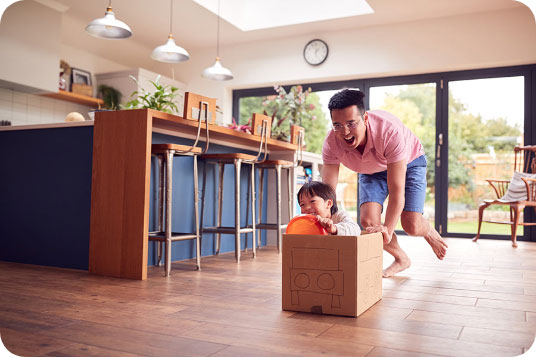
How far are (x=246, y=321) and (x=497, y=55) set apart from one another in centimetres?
516

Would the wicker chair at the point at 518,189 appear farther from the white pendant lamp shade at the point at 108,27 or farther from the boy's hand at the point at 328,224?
the white pendant lamp shade at the point at 108,27

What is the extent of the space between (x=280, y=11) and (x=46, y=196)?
4349mm

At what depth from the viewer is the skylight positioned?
5.81m

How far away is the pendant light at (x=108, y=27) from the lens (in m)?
3.86

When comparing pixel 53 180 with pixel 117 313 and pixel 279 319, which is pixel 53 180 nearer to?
pixel 117 313

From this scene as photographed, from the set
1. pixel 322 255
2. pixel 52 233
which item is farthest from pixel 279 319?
pixel 52 233

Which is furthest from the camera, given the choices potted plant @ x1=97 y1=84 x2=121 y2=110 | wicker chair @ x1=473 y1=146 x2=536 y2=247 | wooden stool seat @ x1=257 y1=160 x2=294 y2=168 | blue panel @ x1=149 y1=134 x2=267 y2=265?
potted plant @ x1=97 y1=84 x2=121 y2=110

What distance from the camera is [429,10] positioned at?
18.4 ft

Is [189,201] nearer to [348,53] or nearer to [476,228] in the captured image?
[348,53]

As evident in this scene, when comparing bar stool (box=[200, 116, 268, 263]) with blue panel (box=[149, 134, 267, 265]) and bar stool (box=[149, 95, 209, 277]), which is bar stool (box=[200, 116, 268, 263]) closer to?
blue panel (box=[149, 134, 267, 265])

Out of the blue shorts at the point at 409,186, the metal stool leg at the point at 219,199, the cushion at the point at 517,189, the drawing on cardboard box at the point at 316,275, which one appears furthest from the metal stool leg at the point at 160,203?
the cushion at the point at 517,189

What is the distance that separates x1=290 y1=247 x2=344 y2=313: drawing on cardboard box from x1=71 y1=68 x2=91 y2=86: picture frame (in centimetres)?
524

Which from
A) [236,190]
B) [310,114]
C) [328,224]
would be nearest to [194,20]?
[310,114]

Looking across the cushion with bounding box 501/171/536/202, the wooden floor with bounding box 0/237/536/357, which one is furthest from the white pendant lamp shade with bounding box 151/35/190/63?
the cushion with bounding box 501/171/536/202
